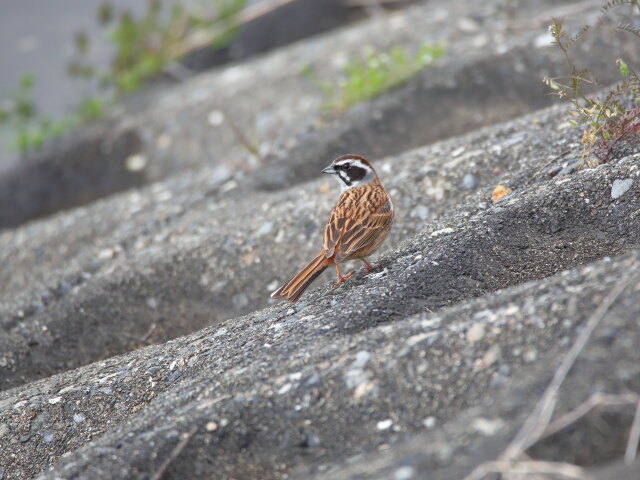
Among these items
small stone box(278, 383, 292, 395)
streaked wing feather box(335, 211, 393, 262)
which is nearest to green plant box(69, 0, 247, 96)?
streaked wing feather box(335, 211, 393, 262)

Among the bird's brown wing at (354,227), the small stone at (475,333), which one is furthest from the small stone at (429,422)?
the bird's brown wing at (354,227)

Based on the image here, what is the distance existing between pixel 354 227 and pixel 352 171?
703mm

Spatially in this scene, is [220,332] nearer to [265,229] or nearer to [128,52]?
[265,229]

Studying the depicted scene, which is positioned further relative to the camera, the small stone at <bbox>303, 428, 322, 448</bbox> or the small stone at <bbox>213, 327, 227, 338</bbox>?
the small stone at <bbox>213, 327, 227, 338</bbox>

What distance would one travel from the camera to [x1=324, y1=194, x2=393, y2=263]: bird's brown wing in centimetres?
481

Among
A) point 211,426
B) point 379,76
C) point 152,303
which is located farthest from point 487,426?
point 379,76

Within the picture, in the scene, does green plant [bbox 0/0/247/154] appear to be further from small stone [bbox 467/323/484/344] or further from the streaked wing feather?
small stone [bbox 467/323/484/344]

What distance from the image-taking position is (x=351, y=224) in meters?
4.97

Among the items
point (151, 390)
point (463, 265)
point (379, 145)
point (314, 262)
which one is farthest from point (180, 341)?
point (379, 145)

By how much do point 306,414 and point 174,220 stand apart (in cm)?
397

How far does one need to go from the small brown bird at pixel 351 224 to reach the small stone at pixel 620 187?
140 cm

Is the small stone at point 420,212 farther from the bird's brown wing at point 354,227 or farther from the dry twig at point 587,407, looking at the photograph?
the dry twig at point 587,407

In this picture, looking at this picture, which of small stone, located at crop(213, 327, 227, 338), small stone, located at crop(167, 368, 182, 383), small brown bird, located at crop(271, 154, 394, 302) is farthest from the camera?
small brown bird, located at crop(271, 154, 394, 302)

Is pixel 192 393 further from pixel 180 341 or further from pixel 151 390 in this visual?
pixel 180 341
